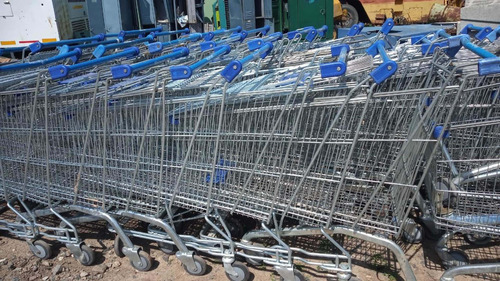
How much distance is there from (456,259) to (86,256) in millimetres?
2814

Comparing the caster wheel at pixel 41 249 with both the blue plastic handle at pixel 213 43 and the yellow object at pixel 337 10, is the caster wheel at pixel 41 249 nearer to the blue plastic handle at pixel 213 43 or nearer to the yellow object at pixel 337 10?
the blue plastic handle at pixel 213 43

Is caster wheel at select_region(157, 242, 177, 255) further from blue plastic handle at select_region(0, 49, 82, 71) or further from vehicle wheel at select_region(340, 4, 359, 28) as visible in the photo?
vehicle wheel at select_region(340, 4, 359, 28)

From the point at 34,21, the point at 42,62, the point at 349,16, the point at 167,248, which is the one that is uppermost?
the point at 34,21

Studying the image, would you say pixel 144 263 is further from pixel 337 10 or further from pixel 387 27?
pixel 337 10

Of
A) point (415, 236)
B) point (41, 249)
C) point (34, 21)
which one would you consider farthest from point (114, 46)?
point (34, 21)

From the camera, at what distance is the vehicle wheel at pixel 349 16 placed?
535 inches

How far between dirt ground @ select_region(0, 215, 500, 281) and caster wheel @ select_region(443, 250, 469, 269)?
12cm

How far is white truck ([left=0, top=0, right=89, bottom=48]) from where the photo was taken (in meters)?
8.65

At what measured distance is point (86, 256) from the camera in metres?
3.08

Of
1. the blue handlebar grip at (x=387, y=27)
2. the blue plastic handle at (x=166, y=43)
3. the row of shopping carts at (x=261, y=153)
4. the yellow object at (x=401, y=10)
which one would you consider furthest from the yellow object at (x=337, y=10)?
the row of shopping carts at (x=261, y=153)

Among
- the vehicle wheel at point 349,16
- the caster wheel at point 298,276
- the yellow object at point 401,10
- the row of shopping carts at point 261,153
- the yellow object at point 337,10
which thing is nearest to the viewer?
the row of shopping carts at point 261,153

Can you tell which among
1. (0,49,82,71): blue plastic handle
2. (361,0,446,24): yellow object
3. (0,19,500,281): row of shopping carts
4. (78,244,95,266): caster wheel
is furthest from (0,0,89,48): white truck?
(361,0,446,24): yellow object

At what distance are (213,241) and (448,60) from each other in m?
2.08

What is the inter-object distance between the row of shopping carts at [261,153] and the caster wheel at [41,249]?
0.01 m
